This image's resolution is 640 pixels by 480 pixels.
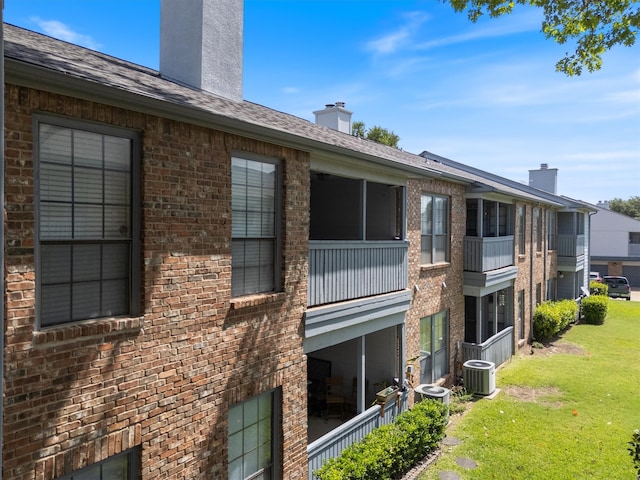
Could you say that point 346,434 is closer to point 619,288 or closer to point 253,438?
point 253,438

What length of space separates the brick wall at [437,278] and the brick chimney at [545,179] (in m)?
21.0

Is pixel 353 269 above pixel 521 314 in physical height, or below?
above

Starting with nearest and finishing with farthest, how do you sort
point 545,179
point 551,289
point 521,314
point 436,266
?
point 436,266, point 521,314, point 551,289, point 545,179

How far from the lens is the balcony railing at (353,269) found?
28.2 ft

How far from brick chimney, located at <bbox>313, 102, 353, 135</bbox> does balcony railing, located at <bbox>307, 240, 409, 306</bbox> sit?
6.69 meters

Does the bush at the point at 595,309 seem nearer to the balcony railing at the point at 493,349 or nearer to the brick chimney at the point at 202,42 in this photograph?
the balcony railing at the point at 493,349

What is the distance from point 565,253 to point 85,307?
2808 cm

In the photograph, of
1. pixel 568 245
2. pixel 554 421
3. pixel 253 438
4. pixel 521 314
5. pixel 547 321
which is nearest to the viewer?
pixel 253 438

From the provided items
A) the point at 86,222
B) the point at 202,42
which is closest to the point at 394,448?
the point at 86,222

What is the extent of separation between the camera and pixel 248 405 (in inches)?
284

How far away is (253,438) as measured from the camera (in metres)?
7.30

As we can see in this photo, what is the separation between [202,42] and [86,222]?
4.77 m

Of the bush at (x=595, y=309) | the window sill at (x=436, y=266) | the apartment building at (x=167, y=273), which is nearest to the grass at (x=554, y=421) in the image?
the apartment building at (x=167, y=273)

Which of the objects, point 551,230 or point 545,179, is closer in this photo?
point 551,230
